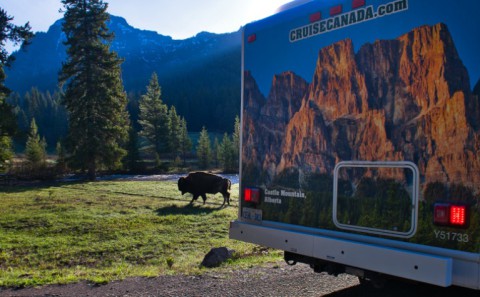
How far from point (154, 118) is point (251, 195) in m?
57.0

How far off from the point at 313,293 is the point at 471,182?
3158 millimetres

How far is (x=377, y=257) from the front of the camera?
450cm

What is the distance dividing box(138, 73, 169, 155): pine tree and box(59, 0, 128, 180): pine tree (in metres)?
23.6

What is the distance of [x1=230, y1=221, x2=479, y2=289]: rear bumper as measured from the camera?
3.94 m

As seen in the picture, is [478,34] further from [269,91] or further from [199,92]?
[199,92]

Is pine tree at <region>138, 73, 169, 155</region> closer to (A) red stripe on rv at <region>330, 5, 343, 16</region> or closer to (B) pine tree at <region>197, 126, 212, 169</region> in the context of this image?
(B) pine tree at <region>197, 126, 212, 169</region>

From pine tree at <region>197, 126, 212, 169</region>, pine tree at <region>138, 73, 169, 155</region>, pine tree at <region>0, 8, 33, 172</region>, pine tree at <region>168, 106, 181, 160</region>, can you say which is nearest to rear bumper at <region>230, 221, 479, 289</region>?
pine tree at <region>0, 8, 33, 172</region>

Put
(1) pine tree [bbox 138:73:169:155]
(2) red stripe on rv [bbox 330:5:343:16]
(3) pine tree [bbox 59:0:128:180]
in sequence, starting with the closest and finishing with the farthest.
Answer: (2) red stripe on rv [bbox 330:5:343:16] → (3) pine tree [bbox 59:0:128:180] → (1) pine tree [bbox 138:73:169:155]

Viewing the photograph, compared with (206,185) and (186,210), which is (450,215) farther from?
(206,185)

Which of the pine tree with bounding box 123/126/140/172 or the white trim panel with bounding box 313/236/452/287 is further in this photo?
the pine tree with bounding box 123/126/140/172

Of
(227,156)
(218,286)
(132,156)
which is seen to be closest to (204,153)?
(227,156)

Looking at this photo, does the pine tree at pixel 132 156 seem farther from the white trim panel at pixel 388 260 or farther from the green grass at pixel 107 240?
the white trim panel at pixel 388 260

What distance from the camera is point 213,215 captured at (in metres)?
16.8

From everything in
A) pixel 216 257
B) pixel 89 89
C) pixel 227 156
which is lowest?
pixel 216 257
